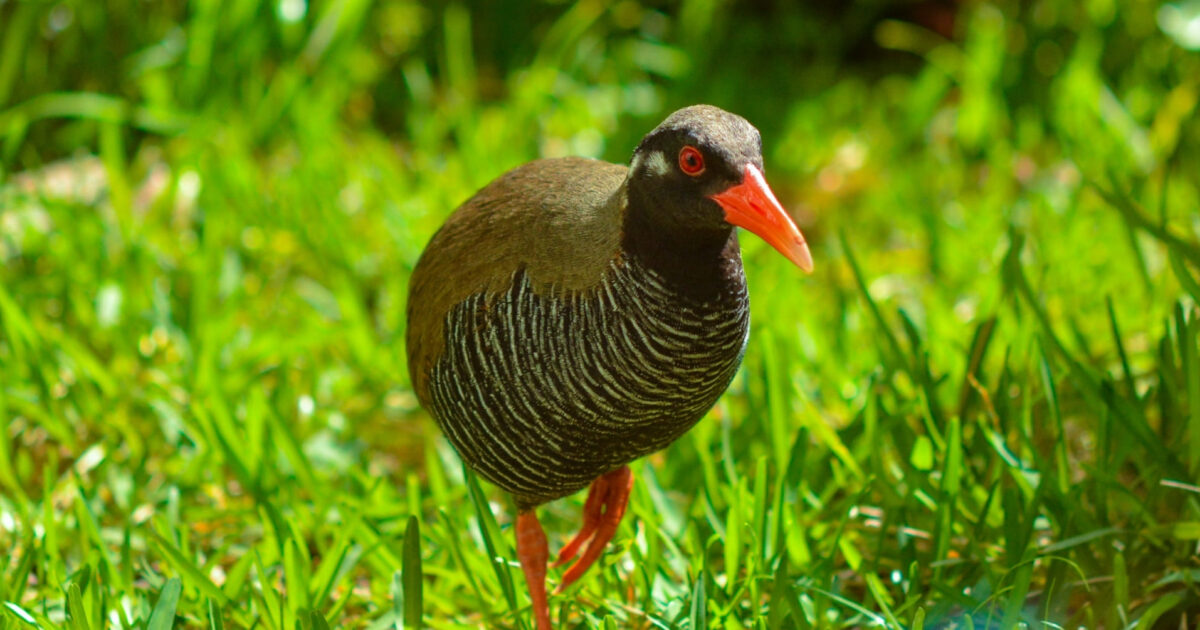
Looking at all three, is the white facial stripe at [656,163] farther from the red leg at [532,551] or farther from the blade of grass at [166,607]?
the blade of grass at [166,607]

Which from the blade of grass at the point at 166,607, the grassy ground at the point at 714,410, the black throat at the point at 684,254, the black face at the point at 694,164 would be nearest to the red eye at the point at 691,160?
the black face at the point at 694,164

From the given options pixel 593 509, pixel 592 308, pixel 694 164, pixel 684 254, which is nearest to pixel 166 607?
pixel 593 509

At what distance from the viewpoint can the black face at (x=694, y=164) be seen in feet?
7.30

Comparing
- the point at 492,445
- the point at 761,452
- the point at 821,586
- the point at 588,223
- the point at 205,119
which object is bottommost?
the point at 821,586

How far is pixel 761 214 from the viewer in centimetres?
219

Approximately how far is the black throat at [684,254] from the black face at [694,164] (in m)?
0.02

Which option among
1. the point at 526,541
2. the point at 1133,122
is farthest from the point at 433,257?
the point at 1133,122

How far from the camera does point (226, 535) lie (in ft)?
10.6

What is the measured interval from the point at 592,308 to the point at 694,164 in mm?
354

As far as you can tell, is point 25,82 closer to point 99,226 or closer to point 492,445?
point 99,226

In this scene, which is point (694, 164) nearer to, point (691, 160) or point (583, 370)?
point (691, 160)

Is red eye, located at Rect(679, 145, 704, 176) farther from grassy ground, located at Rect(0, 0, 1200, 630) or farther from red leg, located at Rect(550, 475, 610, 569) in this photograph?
red leg, located at Rect(550, 475, 610, 569)

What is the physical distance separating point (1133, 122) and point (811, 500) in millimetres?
3033

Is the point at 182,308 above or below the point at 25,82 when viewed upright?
below
